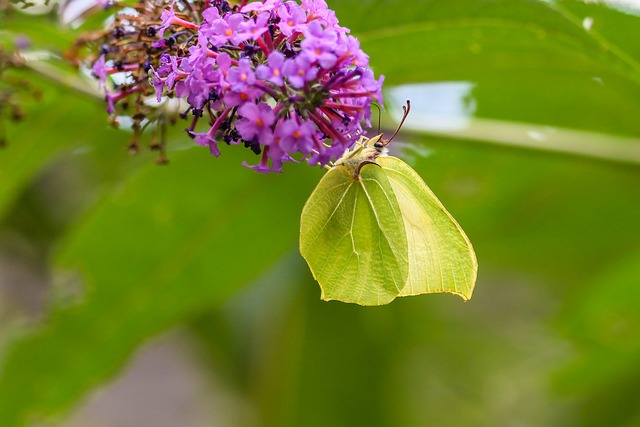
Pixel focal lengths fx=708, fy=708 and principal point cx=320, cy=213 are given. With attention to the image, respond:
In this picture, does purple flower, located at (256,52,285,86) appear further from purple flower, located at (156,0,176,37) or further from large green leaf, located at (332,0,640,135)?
large green leaf, located at (332,0,640,135)

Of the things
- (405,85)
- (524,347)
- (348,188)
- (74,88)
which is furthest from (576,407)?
(74,88)

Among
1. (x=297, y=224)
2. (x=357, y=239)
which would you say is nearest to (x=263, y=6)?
(x=357, y=239)

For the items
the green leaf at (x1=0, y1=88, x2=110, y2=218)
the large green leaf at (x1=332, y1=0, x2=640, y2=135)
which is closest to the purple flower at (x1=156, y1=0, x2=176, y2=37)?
the large green leaf at (x1=332, y1=0, x2=640, y2=135)

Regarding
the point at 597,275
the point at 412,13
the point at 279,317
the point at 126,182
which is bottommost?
the point at 279,317

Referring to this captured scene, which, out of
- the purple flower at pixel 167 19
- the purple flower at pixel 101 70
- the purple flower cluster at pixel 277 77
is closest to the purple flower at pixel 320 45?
the purple flower cluster at pixel 277 77

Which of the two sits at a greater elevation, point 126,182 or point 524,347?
point 126,182

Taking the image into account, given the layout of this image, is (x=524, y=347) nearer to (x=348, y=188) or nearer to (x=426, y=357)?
(x=426, y=357)

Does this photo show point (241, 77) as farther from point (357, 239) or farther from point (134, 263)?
point (134, 263)
